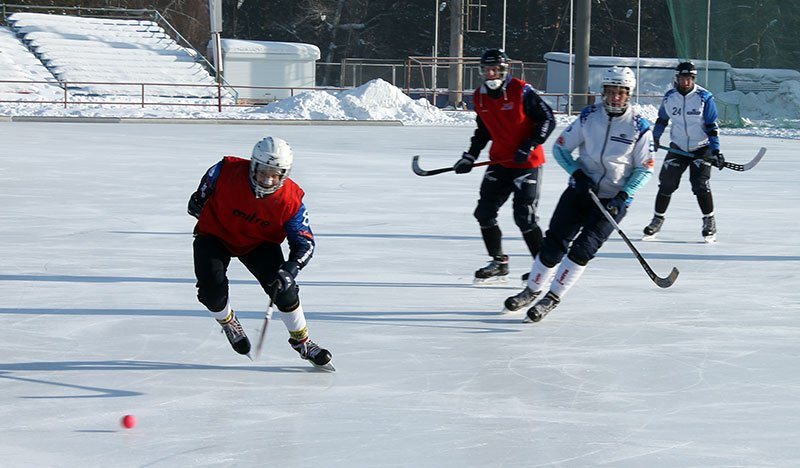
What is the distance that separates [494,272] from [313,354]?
95.1 inches

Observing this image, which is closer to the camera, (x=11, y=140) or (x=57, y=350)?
(x=57, y=350)

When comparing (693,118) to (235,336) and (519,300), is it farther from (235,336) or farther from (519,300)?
(235,336)

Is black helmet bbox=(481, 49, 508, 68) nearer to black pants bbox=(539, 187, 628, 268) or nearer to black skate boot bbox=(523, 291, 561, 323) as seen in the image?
black pants bbox=(539, 187, 628, 268)

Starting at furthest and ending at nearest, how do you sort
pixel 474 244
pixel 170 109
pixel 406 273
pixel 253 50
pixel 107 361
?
1. pixel 253 50
2. pixel 170 109
3. pixel 474 244
4. pixel 406 273
5. pixel 107 361

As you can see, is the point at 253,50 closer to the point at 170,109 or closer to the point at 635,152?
the point at 170,109

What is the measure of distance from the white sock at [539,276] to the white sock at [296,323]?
160 centimetres

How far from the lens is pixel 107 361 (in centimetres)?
493

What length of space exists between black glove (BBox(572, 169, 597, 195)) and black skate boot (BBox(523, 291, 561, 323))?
1.70 feet

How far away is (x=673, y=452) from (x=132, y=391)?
1923 millimetres

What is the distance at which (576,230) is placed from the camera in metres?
5.96

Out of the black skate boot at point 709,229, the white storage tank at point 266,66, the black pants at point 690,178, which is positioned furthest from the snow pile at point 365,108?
the black skate boot at point 709,229

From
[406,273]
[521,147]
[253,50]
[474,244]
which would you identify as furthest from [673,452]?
[253,50]

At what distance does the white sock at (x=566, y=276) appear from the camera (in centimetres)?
586

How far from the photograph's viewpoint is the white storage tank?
108 feet
